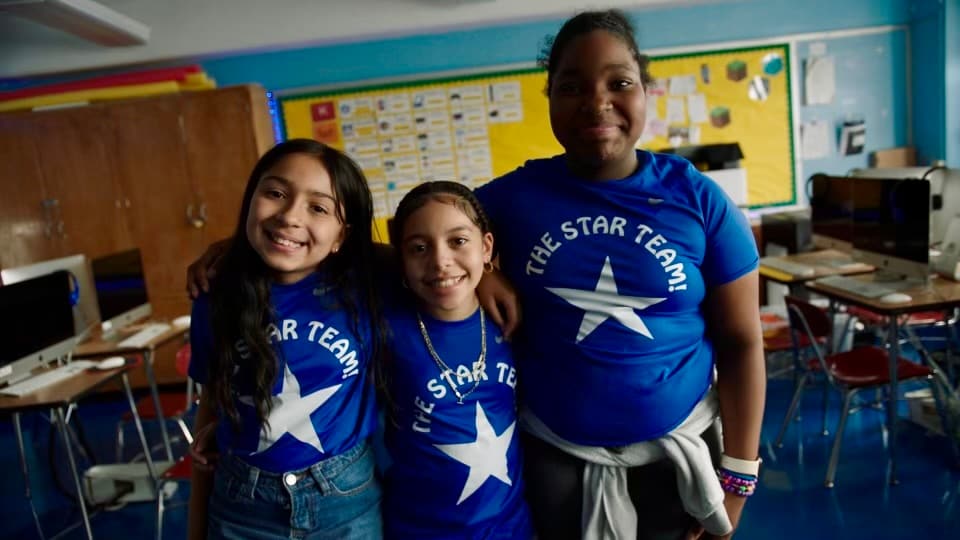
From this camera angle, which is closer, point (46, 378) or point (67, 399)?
point (67, 399)

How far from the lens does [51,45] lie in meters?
4.93

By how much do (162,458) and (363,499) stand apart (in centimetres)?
296

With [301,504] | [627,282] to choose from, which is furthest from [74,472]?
[627,282]

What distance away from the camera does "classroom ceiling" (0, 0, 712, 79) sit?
4793 mm

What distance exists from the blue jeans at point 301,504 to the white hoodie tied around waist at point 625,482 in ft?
1.27

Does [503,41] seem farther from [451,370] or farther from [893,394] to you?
[451,370]

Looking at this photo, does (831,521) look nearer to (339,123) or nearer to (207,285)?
(207,285)

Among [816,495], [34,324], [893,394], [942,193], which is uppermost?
[942,193]

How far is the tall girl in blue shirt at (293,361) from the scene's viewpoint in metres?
1.10

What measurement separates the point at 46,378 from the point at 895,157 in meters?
5.93

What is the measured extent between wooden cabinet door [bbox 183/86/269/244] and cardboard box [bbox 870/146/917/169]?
4.90 meters

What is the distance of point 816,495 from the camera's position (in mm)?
2561

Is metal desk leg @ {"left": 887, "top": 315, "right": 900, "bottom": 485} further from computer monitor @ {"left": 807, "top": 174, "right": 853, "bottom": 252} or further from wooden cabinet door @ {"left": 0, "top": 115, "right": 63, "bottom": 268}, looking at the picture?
wooden cabinet door @ {"left": 0, "top": 115, "right": 63, "bottom": 268}

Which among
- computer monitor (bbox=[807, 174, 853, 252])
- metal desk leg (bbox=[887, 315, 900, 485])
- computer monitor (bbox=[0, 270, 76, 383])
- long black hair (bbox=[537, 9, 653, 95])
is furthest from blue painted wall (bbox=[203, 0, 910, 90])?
long black hair (bbox=[537, 9, 653, 95])
